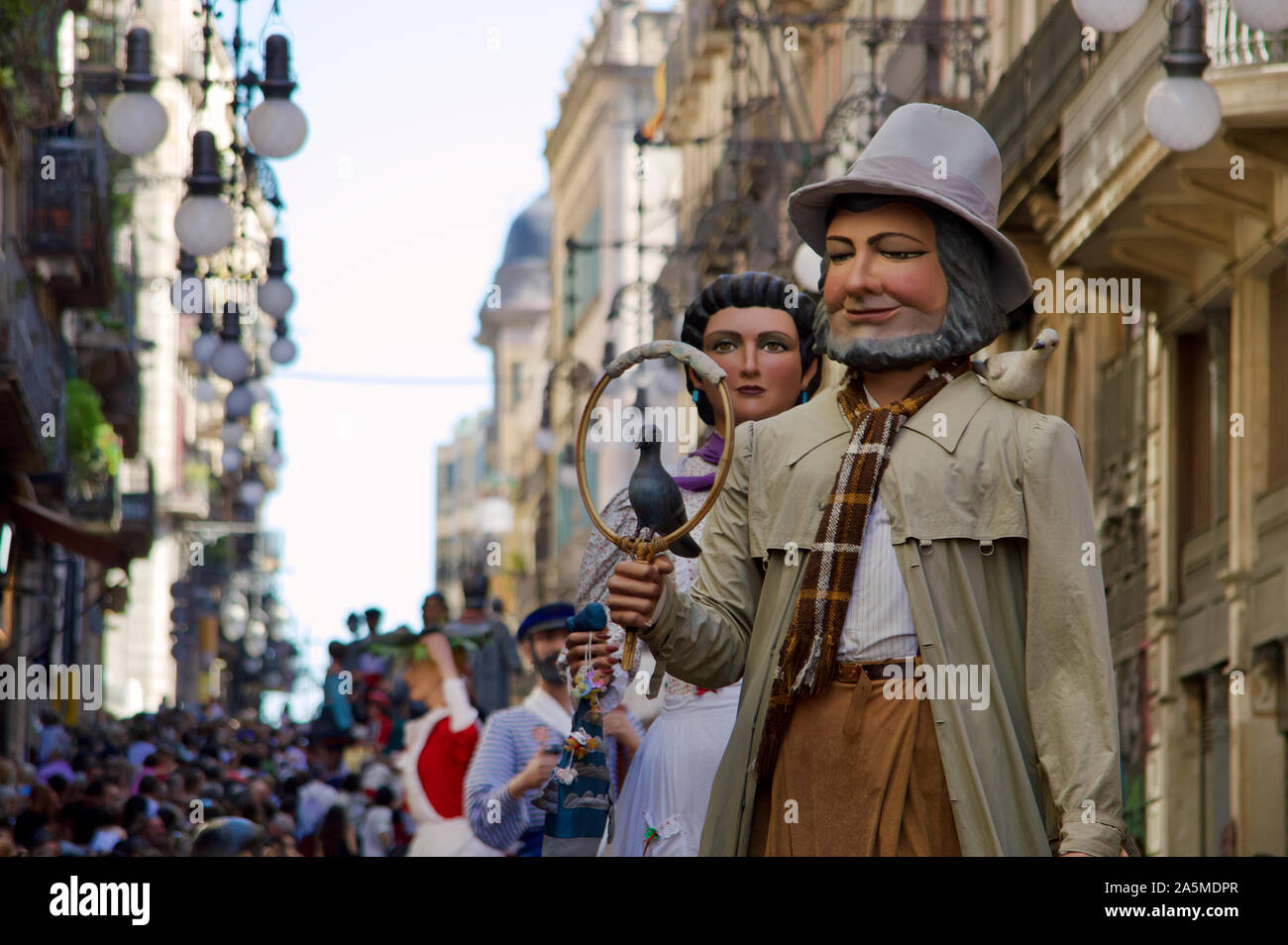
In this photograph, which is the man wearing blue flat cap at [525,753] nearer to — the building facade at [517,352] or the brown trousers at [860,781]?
the brown trousers at [860,781]

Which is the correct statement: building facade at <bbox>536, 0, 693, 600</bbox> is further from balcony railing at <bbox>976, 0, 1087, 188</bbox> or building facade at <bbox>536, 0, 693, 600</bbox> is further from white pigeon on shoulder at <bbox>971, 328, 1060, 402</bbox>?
white pigeon on shoulder at <bbox>971, 328, 1060, 402</bbox>

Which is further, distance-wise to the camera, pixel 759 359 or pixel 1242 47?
pixel 1242 47

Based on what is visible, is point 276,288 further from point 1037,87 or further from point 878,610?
point 878,610

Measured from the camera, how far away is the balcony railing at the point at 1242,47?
1585 cm

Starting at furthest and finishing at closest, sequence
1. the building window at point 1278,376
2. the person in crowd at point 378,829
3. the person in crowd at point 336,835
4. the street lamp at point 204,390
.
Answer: the street lamp at point 204,390 → the building window at point 1278,376 → the person in crowd at point 336,835 → the person in crowd at point 378,829

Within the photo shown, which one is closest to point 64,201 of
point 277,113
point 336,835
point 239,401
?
point 239,401

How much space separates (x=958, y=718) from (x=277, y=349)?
62.3 feet

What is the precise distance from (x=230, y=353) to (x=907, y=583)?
15.4m

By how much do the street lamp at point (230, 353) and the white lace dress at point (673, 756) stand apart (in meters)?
13.3

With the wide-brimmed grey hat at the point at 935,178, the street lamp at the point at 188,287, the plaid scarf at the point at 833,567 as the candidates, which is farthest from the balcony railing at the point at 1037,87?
the plaid scarf at the point at 833,567

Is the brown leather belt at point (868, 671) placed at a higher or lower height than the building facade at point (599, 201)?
lower

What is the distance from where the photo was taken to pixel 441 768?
37.7 ft

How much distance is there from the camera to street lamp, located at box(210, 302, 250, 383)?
64.1ft
